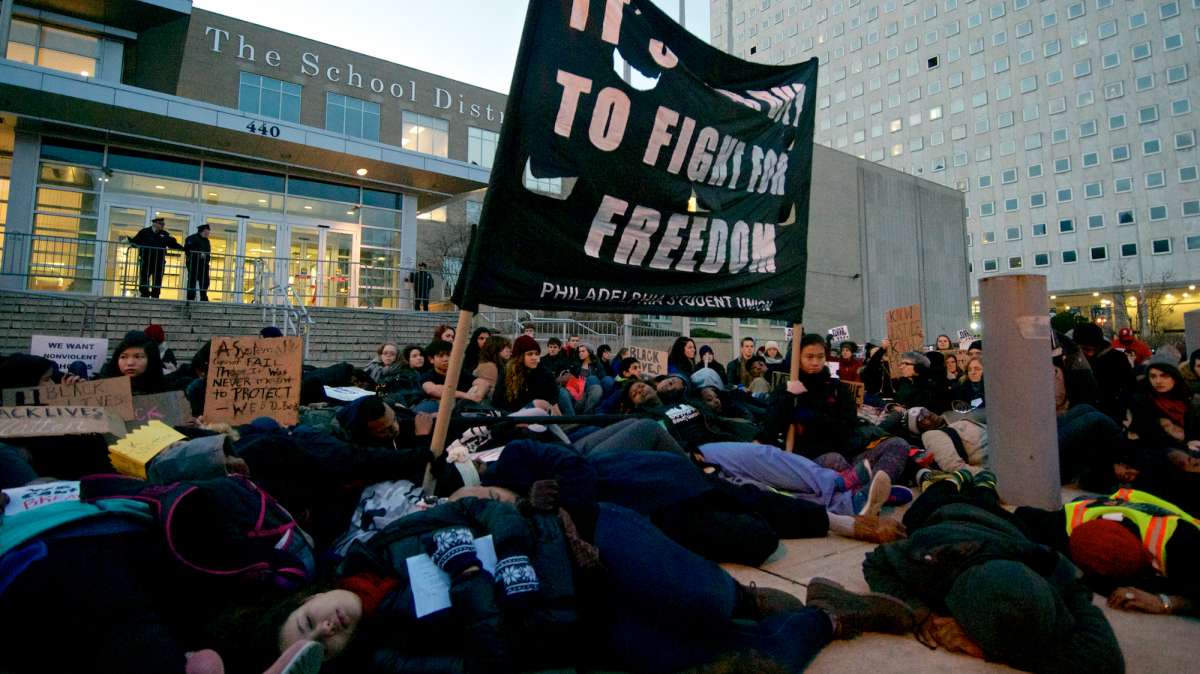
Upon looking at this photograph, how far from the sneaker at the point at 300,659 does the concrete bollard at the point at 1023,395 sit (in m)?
4.48

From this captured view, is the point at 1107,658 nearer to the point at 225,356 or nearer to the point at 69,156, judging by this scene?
the point at 225,356

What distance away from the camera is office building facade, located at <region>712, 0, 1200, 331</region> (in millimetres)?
49750

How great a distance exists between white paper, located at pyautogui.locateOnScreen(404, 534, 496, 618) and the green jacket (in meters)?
1.81

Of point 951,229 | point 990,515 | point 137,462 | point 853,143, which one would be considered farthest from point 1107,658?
point 853,143

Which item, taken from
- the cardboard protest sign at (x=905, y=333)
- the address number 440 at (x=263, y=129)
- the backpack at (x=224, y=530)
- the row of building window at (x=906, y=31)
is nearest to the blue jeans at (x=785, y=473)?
the backpack at (x=224, y=530)

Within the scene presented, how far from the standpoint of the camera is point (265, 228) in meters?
16.9

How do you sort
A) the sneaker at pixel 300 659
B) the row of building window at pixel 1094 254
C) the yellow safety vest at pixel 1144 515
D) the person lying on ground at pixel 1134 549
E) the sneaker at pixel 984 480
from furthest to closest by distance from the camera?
the row of building window at pixel 1094 254, the sneaker at pixel 984 480, the yellow safety vest at pixel 1144 515, the person lying on ground at pixel 1134 549, the sneaker at pixel 300 659

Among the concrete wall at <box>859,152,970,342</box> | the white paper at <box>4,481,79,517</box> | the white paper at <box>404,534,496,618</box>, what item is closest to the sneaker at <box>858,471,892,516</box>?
the white paper at <box>404,534,496,618</box>

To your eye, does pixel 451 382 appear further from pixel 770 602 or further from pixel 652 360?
pixel 652 360

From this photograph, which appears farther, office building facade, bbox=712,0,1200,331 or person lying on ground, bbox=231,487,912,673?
office building facade, bbox=712,0,1200,331

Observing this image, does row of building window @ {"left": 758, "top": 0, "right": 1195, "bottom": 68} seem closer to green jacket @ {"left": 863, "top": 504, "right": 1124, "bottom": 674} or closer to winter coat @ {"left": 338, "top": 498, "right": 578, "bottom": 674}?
green jacket @ {"left": 863, "top": 504, "right": 1124, "bottom": 674}

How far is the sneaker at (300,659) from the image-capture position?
1902 mm

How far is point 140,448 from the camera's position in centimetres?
334

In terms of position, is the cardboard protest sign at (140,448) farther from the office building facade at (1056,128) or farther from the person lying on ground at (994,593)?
the office building facade at (1056,128)
